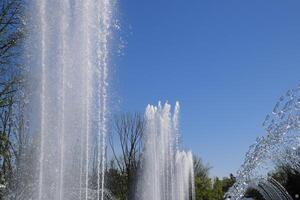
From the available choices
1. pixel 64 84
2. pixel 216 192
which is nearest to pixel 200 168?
pixel 216 192

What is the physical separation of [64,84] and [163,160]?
2312 cm

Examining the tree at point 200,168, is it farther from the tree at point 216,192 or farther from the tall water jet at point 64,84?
the tall water jet at point 64,84

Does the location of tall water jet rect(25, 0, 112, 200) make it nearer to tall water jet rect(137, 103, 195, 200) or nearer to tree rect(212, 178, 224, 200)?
tall water jet rect(137, 103, 195, 200)

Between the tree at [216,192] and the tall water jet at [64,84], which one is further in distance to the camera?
the tree at [216,192]

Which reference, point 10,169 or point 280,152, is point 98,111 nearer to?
point 280,152

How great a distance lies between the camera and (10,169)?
1964 cm

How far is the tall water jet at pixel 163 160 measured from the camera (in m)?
33.2

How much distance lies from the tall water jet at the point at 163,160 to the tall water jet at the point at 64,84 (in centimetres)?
1883

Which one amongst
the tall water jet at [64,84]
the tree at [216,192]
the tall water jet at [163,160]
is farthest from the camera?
the tree at [216,192]

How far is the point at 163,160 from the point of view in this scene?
112ft

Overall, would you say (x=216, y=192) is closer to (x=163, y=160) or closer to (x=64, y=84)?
(x=163, y=160)

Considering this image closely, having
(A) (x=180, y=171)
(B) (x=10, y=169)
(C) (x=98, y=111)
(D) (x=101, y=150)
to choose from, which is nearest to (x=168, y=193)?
(A) (x=180, y=171)

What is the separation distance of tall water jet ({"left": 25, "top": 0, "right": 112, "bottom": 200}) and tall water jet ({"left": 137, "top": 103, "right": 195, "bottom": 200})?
1883cm

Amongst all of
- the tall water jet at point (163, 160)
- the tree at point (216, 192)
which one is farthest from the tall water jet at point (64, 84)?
the tree at point (216, 192)
